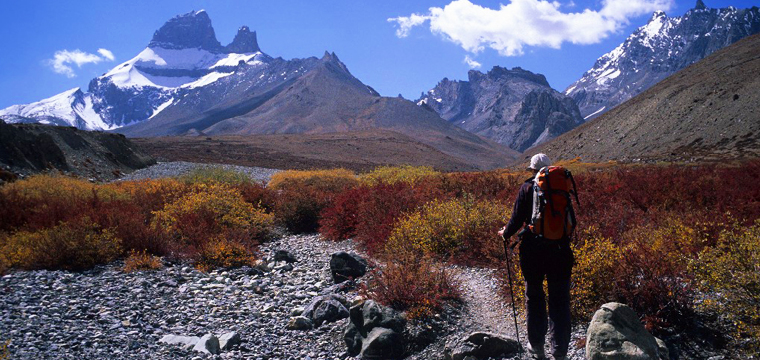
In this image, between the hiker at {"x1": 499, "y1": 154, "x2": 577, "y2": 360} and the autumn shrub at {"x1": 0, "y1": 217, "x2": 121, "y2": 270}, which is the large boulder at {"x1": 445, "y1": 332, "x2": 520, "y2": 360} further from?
the autumn shrub at {"x1": 0, "y1": 217, "x2": 121, "y2": 270}

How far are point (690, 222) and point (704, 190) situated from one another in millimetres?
4154

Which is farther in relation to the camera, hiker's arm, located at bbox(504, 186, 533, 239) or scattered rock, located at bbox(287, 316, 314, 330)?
scattered rock, located at bbox(287, 316, 314, 330)

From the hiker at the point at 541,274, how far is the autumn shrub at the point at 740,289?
5.75 feet

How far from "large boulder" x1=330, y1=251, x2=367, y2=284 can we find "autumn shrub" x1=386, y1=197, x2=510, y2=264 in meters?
0.74

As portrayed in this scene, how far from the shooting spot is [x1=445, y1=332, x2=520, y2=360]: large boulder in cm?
530

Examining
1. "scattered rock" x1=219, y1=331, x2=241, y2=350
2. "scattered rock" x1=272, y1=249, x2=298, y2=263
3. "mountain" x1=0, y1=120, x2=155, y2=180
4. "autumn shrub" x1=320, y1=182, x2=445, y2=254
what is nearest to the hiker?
"scattered rock" x1=219, y1=331, x2=241, y2=350

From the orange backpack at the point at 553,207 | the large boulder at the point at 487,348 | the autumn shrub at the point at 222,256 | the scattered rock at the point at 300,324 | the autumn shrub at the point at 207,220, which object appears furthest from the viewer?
the autumn shrub at the point at 207,220

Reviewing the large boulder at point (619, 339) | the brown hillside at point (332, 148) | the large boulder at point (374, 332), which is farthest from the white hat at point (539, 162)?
the brown hillside at point (332, 148)

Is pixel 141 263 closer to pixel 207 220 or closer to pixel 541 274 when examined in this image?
pixel 207 220

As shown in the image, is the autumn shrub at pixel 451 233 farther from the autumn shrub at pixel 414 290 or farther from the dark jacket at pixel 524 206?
the dark jacket at pixel 524 206

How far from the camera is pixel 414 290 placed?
665cm

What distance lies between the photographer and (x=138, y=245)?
10445 millimetres

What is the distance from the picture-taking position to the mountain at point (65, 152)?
79.3 feet

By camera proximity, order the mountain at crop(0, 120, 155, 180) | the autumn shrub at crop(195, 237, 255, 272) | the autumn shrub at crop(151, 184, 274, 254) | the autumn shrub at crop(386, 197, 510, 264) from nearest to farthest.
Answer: the autumn shrub at crop(386, 197, 510, 264)
the autumn shrub at crop(195, 237, 255, 272)
the autumn shrub at crop(151, 184, 274, 254)
the mountain at crop(0, 120, 155, 180)
